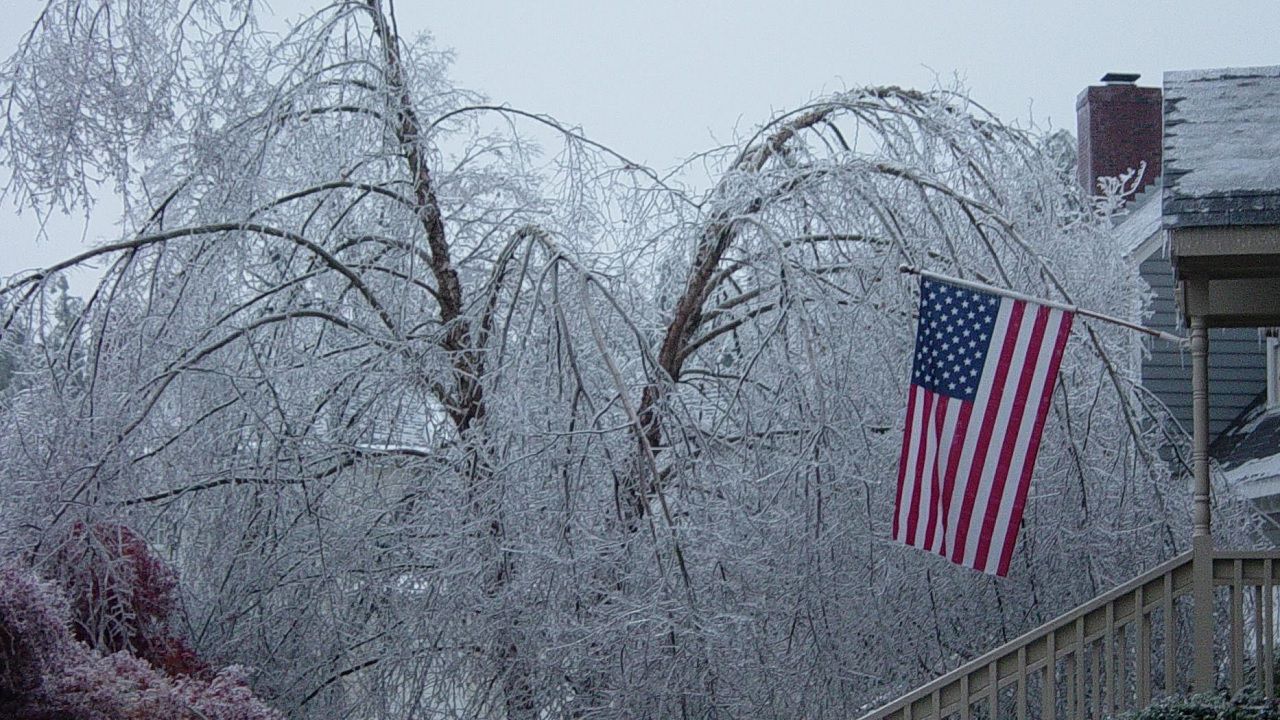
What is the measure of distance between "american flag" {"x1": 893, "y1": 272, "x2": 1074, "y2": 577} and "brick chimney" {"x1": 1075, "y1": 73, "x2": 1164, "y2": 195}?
11.7m

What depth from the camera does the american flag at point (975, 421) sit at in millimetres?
7574

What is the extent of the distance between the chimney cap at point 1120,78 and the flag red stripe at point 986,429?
12.5m

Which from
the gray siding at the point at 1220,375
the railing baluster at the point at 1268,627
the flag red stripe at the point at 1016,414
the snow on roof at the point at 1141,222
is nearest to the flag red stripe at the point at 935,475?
the flag red stripe at the point at 1016,414

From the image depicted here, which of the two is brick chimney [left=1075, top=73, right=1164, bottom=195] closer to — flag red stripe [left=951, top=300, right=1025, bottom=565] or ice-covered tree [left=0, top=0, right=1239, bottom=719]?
ice-covered tree [left=0, top=0, right=1239, bottom=719]

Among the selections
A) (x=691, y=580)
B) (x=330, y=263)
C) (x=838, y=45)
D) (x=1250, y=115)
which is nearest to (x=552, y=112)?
(x=330, y=263)

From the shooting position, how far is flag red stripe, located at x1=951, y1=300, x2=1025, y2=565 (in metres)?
7.63

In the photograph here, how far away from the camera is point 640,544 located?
324 inches

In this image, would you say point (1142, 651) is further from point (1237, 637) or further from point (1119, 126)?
point (1119, 126)

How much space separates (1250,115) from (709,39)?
635 centimetres

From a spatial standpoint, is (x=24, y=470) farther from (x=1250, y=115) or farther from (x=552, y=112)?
(x=1250, y=115)

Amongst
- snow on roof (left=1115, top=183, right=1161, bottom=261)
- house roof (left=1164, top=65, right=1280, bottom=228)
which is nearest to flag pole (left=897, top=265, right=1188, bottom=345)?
house roof (left=1164, top=65, right=1280, bottom=228)

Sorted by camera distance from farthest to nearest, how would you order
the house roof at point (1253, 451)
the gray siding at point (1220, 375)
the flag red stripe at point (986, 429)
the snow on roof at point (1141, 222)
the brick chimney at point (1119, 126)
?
the brick chimney at point (1119, 126) → the snow on roof at point (1141, 222) → the gray siding at point (1220, 375) → the house roof at point (1253, 451) → the flag red stripe at point (986, 429)

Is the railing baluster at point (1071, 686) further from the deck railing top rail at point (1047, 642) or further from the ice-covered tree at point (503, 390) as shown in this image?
the ice-covered tree at point (503, 390)

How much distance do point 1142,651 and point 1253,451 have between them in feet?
25.9
